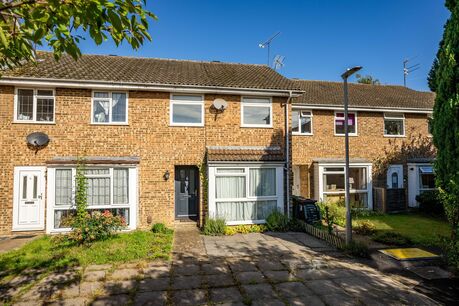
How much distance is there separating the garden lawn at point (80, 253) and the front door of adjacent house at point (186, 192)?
2213 millimetres

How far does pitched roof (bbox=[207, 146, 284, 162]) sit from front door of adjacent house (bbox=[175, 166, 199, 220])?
1422mm

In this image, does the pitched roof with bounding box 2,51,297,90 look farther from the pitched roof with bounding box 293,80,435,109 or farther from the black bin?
the black bin

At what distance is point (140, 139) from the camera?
10188 mm

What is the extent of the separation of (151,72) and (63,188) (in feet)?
19.3

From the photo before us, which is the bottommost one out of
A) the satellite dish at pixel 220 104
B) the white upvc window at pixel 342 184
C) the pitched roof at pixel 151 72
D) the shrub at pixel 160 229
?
the shrub at pixel 160 229

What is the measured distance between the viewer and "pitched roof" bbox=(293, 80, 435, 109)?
14.9 meters

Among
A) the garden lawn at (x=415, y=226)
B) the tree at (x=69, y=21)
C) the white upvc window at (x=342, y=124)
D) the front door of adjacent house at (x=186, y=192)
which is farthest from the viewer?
the white upvc window at (x=342, y=124)

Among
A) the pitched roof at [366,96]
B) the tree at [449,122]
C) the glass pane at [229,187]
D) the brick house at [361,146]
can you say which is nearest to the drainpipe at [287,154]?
the glass pane at [229,187]

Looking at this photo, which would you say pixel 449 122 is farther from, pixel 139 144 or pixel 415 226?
pixel 139 144

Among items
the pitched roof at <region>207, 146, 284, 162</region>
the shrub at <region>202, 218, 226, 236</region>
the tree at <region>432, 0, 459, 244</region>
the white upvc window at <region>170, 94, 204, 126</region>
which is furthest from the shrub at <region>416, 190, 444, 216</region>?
the white upvc window at <region>170, 94, 204, 126</region>

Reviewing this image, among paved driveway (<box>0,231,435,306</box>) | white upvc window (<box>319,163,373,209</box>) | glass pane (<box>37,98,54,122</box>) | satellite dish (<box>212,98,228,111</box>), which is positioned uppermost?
satellite dish (<box>212,98,228,111</box>)

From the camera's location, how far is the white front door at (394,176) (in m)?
14.8

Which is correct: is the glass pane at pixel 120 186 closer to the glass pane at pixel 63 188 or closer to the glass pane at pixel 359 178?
the glass pane at pixel 63 188

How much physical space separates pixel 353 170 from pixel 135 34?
47.4 ft
